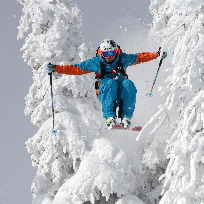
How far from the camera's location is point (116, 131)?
801cm

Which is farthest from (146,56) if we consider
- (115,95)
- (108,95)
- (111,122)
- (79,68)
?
(111,122)

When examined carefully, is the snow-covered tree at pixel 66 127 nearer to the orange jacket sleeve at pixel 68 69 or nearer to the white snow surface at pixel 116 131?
the white snow surface at pixel 116 131

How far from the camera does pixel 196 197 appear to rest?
104 inches

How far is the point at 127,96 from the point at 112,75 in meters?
0.64

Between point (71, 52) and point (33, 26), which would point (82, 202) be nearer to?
point (71, 52)

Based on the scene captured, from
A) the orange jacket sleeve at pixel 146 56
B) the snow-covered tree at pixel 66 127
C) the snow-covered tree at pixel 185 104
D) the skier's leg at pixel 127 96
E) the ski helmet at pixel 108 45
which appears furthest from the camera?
the snow-covered tree at pixel 66 127

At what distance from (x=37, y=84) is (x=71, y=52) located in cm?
241

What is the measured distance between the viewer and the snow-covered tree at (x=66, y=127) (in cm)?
742

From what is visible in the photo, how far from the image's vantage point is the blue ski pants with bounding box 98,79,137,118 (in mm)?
5551

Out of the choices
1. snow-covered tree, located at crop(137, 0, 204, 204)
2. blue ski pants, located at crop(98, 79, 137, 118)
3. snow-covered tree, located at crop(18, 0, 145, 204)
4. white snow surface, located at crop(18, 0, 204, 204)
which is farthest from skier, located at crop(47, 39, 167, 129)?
snow-covered tree, located at crop(18, 0, 145, 204)

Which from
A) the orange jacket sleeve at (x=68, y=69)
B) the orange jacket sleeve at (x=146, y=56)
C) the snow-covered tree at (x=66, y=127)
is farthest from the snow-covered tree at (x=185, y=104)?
the snow-covered tree at (x=66, y=127)

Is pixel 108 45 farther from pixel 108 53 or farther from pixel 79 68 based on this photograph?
pixel 79 68

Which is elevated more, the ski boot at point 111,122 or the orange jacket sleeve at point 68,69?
the orange jacket sleeve at point 68,69

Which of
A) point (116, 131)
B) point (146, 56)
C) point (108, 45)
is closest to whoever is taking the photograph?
point (108, 45)
